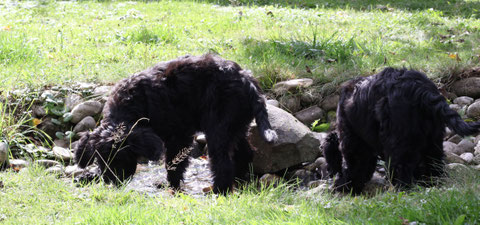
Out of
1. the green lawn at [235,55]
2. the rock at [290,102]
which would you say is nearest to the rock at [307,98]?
the rock at [290,102]

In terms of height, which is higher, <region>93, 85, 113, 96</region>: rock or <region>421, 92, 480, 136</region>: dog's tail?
<region>421, 92, 480, 136</region>: dog's tail

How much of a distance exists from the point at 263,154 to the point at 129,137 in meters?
1.72

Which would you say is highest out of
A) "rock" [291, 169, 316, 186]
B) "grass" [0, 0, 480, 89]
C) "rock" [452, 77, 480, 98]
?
"grass" [0, 0, 480, 89]

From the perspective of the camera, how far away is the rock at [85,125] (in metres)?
6.82

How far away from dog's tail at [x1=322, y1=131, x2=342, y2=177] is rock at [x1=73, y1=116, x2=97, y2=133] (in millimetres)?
3029

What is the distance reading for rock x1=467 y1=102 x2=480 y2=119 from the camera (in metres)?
6.32

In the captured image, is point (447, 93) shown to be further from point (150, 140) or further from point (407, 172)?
point (150, 140)

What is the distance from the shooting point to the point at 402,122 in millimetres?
4379

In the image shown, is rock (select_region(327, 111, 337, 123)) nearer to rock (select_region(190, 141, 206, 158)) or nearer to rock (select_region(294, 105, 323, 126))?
rock (select_region(294, 105, 323, 126))

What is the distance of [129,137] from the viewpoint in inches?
198

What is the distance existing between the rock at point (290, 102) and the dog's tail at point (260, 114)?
1.72 m

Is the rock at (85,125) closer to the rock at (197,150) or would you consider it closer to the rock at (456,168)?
the rock at (197,150)

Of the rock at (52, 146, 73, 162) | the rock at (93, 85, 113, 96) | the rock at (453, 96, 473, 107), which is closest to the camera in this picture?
the rock at (52, 146, 73, 162)

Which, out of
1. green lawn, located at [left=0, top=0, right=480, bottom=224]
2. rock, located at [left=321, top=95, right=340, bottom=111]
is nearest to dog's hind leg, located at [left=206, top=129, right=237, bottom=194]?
green lawn, located at [left=0, top=0, right=480, bottom=224]
